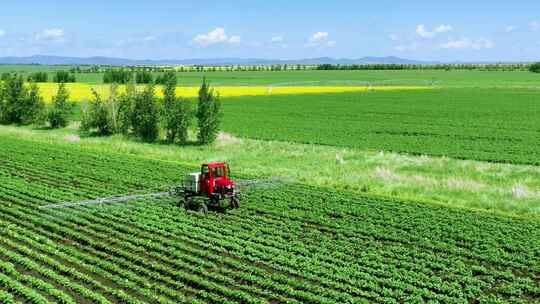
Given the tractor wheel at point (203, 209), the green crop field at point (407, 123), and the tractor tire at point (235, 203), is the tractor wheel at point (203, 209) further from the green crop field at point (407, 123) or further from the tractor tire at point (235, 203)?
the green crop field at point (407, 123)

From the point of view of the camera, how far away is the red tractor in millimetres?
22188

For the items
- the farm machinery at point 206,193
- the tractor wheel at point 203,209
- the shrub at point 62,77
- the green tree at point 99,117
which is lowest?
the tractor wheel at point 203,209

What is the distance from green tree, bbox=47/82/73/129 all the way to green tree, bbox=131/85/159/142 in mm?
12150

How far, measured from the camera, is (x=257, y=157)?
37.3 meters

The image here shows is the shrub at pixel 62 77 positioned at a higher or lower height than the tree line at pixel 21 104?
higher

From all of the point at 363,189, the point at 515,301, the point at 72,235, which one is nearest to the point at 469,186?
the point at 363,189

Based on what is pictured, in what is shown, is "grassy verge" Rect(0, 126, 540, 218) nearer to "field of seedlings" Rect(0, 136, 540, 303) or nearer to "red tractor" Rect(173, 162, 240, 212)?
"field of seedlings" Rect(0, 136, 540, 303)

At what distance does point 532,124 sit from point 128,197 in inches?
1606

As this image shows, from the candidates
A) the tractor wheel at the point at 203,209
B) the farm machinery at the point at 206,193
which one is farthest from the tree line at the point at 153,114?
the tractor wheel at the point at 203,209

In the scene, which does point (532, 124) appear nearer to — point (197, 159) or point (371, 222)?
point (197, 159)

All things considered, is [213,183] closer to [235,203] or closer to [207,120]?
[235,203]

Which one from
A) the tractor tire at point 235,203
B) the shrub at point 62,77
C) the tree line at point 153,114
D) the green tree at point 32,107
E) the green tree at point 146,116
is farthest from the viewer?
the shrub at point 62,77

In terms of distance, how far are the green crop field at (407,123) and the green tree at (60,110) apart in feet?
54.1

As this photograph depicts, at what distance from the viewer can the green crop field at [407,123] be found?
1581 inches
